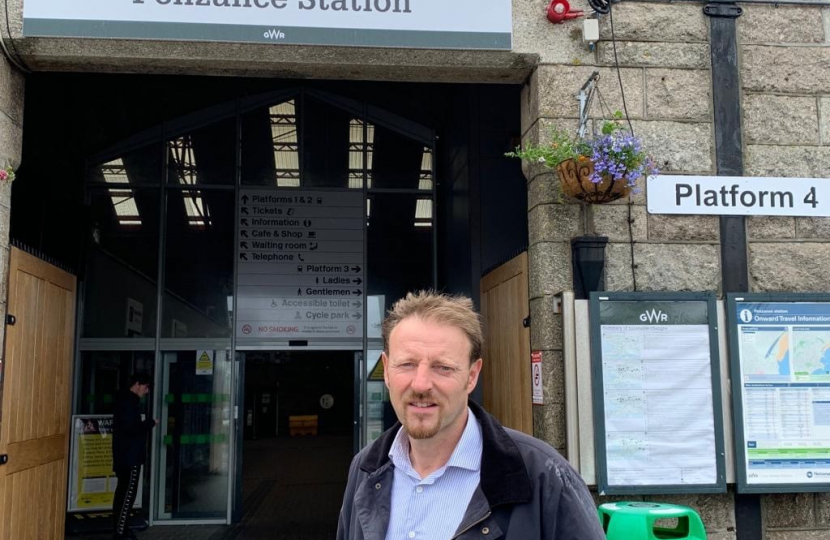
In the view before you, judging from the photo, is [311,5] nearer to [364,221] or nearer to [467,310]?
[467,310]

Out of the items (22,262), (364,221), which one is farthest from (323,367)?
(22,262)

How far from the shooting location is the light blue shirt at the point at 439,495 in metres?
2.01

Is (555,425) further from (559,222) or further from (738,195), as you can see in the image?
(738,195)

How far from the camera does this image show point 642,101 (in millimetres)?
5168

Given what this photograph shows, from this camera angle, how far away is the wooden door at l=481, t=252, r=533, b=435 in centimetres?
544

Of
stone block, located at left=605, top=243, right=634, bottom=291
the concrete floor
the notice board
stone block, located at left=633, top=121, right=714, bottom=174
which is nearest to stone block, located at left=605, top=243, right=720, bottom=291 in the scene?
stone block, located at left=605, top=243, right=634, bottom=291

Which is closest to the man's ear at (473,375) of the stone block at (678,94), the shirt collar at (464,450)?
the shirt collar at (464,450)

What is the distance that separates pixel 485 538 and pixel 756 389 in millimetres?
3574

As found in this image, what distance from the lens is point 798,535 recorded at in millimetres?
4887

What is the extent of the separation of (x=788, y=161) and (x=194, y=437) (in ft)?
24.6

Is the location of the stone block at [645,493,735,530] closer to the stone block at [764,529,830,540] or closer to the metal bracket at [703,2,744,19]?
the stone block at [764,529,830,540]

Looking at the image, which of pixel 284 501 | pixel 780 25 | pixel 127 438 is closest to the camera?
pixel 780 25

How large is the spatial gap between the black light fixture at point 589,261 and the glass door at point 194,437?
20.2 ft

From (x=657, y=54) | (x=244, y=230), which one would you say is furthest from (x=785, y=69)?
(x=244, y=230)
